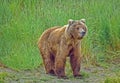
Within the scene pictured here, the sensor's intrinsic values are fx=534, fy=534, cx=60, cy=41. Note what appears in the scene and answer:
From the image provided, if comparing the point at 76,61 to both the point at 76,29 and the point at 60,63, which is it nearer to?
the point at 60,63

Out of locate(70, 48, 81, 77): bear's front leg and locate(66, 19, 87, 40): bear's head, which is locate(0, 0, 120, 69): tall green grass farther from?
locate(66, 19, 87, 40): bear's head

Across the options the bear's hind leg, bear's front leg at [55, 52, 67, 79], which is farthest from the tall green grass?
bear's front leg at [55, 52, 67, 79]

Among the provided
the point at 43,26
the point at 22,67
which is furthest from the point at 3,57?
the point at 43,26

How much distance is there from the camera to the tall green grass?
32.6 ft

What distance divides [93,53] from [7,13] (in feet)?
6.87

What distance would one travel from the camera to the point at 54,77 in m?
8.55

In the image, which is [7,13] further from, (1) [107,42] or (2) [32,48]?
(1) [107,42]

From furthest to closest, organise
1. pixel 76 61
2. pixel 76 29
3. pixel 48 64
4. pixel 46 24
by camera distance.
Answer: pixel 46 24 → pixel 48 64 → pixel 76 61 → pixel 76 29

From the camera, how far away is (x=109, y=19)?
37.6ft

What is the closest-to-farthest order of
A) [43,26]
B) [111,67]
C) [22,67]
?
[22,67] → [111,67] → [43,26]

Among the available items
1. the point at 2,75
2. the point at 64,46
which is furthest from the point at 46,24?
the point at 2,75

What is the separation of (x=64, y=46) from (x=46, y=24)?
2.87m

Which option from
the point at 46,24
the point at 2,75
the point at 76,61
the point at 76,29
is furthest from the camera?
the point at 46,24

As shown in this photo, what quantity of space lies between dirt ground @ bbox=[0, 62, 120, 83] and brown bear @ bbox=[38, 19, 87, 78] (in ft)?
0.60
